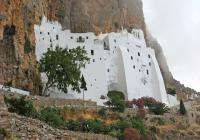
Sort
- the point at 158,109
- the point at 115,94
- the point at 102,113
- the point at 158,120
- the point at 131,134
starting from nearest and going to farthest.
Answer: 1. the point at 131,134
2. the point at 102,113
3. the point at 158,120
4. the point at 158,109
5. the point at 115,94

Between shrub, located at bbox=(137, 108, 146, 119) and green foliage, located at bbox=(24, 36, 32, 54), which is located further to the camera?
green foliage, located at bbox=(24, 36, 32, 54)

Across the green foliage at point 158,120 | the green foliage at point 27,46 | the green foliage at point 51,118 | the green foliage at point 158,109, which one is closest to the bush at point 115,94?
the green foliage at point 158,109

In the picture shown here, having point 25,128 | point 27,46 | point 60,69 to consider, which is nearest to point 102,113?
point 60,69

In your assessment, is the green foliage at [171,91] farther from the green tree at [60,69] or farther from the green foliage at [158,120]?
the green tree at [60,69]

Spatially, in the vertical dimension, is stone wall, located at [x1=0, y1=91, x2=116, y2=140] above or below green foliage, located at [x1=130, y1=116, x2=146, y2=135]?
below

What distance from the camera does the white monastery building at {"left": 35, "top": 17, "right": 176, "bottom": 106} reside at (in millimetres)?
62562

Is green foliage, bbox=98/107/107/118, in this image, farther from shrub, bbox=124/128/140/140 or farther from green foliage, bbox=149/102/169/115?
green foliage, bbox=149/102/169/115

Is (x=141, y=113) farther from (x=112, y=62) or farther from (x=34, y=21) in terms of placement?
(x=34, y=21)

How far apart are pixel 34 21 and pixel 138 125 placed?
2102 centimetres

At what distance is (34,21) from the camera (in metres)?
60.8

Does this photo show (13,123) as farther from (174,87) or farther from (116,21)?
(174,87)

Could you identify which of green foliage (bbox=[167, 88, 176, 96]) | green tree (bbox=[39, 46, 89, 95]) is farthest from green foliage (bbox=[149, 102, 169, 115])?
green foliage (bbox=[167, 88, 176, 96])

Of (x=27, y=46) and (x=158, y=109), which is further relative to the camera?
(x=158, y=109)

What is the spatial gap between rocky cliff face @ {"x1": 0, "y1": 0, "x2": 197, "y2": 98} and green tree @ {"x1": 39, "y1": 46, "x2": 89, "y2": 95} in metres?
1.98
